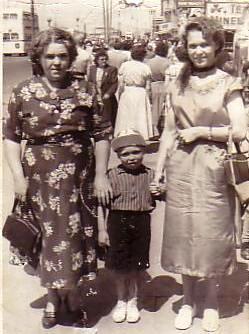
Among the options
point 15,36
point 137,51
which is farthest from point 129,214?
point 15,36

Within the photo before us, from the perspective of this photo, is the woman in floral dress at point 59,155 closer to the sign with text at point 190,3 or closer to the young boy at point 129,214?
the young boy at point 129,214

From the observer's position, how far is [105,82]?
1466 mm

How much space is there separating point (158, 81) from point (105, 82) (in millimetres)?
120

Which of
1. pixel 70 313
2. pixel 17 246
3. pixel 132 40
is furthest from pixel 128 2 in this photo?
pixel 70 313

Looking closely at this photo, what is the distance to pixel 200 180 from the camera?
140cm

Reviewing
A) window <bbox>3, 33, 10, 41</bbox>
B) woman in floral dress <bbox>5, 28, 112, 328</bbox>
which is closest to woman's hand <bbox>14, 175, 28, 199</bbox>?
woman in floral dress <bbox>5, 28, 112, 328</bbox>

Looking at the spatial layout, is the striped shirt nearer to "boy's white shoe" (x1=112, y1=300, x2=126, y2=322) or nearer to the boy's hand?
the boy's hand

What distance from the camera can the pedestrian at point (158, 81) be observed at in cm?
143

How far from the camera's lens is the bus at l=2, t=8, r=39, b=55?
1.42 m

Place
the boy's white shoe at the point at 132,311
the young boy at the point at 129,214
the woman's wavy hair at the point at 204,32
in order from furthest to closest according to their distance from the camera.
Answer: the boy's white shoe at the point at 132,311
the young boy at the point at 129,214
the woman's wavy hair at the point at 204,32

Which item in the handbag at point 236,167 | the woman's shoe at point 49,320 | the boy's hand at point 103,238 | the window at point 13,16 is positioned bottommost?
the woman's shoe at point 49,320

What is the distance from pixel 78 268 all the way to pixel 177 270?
225 mm

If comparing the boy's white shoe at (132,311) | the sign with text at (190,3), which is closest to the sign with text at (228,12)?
the sign with text at (190,3)

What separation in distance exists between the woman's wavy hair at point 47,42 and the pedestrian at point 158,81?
0.20 m
